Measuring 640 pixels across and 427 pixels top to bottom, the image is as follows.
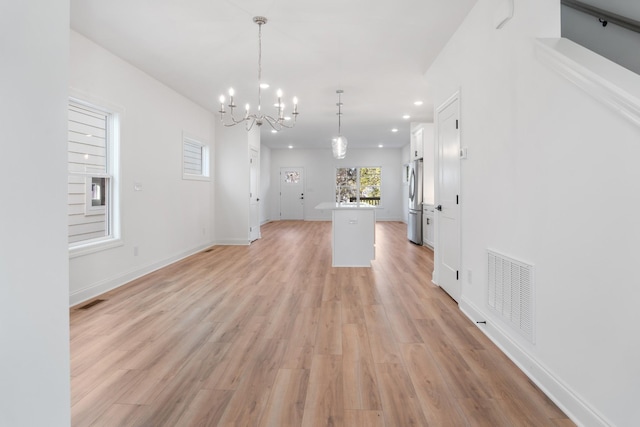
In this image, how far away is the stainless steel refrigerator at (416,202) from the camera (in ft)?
24.5

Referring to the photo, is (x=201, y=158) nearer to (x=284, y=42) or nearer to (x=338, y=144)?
(x=338, y=144)

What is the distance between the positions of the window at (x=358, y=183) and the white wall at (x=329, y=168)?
0.61ft

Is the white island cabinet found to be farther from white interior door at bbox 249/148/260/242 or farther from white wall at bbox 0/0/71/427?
white wall at bbox 0/0/71/427

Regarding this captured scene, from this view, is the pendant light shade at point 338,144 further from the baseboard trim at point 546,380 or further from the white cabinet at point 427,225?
the baseboard trim at point 546,380

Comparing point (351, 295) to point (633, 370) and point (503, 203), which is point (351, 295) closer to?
point (503, 203)

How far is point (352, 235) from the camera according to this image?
5.22 metres

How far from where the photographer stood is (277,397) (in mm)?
1853

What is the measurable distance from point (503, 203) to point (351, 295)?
1869mm

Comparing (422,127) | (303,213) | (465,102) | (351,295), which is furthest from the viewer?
(303,213)

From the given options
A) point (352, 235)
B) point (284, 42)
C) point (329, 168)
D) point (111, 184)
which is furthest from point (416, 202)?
point (111, 184)

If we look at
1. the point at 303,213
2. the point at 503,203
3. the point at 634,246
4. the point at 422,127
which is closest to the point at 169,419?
the point at 634,246

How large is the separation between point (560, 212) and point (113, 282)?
14.2 feet

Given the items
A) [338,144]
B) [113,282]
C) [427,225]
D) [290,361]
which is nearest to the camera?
[290,361]

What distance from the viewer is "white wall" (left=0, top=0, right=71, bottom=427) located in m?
0.90
